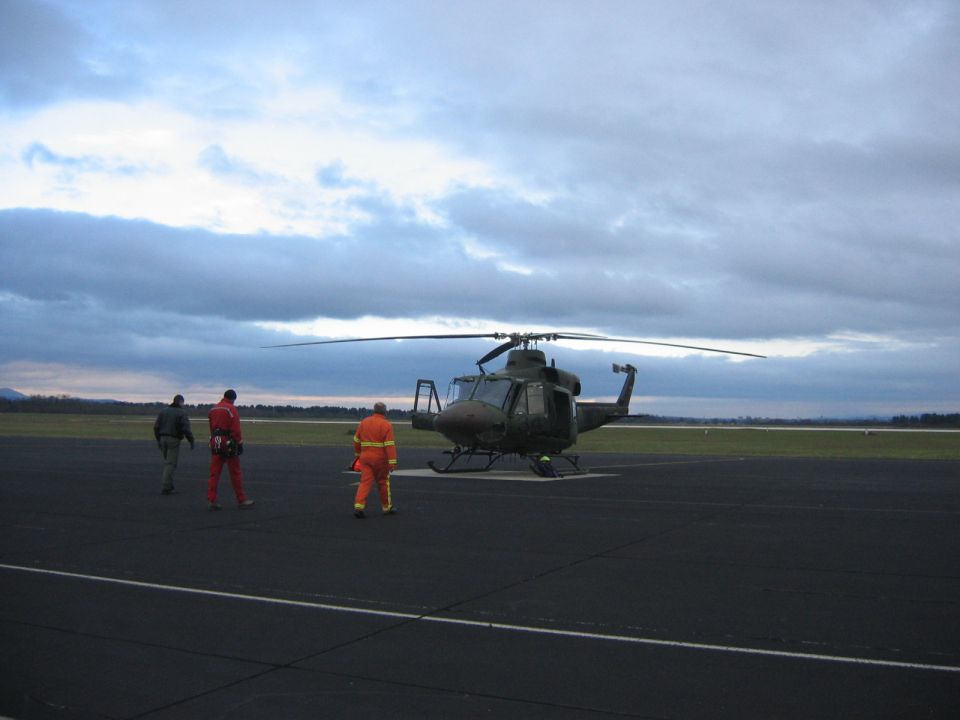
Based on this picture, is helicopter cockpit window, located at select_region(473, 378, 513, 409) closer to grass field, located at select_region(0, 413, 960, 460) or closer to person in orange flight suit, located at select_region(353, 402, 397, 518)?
→ person in orange flight suit, located at select_region(353, 402, 397, 518)

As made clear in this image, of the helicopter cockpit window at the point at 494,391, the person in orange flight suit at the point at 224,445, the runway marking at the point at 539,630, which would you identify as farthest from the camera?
the helicopter cockpit window at the point at 494,391

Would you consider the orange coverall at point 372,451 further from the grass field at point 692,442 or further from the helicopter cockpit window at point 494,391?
the grass field at point 692,442

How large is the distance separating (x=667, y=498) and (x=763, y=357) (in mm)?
6935

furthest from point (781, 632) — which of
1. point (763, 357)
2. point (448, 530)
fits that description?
point (763, 357)

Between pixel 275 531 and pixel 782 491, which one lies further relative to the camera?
pixel 782 491

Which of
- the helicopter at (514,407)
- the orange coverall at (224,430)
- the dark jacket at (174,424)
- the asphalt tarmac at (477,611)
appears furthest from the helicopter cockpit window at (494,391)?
the orange coverall at (224,430)

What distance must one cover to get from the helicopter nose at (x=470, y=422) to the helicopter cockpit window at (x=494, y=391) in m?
0.43

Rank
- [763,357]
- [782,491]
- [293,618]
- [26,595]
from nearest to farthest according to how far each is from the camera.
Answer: [293,618] < [26,595] < [782,491] < [763,357]

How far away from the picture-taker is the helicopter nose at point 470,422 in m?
21.2

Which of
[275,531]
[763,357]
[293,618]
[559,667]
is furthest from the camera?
[763,357]

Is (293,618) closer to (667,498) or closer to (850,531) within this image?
(850,531)

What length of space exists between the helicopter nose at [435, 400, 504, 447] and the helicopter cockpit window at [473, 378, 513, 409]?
0.43m

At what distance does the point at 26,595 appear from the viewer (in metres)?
7.66

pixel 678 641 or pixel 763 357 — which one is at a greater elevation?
pixel 763 357
